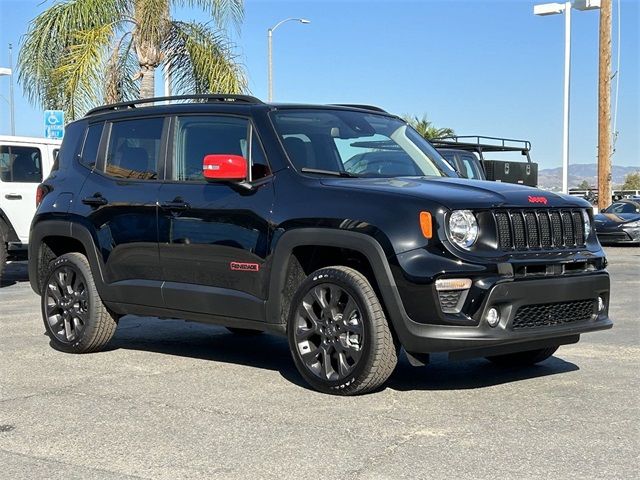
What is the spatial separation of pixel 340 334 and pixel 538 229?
4.54 feet

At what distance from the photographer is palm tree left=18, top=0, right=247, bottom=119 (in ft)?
60.2

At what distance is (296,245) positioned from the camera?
595 cm

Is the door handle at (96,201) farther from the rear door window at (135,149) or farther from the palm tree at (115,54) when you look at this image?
the palm tree at (115,54)

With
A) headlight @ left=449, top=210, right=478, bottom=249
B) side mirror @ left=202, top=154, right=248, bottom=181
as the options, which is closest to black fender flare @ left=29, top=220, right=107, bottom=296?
side mirror @ left=202, top=154, right=248, bottom=181

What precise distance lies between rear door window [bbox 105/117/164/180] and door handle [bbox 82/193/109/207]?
8.0 inches

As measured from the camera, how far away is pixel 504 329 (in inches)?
215

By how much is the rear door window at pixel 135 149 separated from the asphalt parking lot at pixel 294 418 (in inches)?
57.5

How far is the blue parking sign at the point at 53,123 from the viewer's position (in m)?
17.4

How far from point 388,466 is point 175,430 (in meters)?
1.29

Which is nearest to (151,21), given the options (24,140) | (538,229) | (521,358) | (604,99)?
(24,140)

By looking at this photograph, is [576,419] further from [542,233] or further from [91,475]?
[91,475]

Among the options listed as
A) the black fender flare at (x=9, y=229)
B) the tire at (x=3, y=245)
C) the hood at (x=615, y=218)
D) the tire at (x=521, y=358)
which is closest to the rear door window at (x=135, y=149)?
the tire at (x=521, y=358)

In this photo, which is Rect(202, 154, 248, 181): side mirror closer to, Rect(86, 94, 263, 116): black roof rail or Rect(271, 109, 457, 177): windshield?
Rect(271, 109, 457, 177): windshield

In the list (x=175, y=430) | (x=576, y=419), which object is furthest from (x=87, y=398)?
(x=576, y=419)
